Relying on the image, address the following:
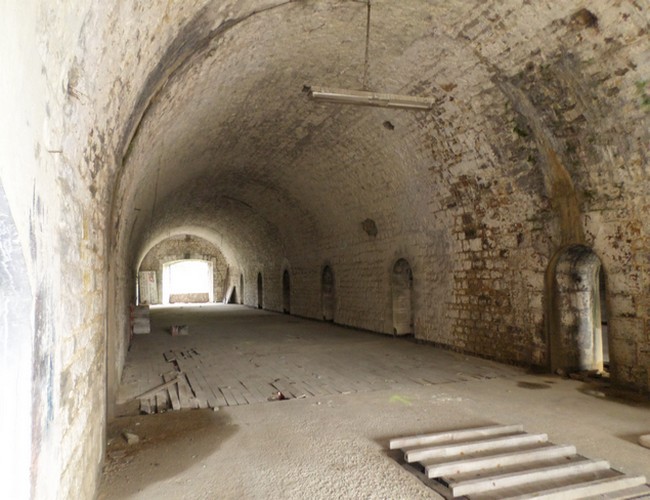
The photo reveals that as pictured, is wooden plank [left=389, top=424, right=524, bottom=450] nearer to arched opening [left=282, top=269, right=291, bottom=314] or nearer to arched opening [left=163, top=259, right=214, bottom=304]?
arched opening [left=282, top=269, right=291, bottom=314]

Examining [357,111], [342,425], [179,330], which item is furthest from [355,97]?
[179,330]

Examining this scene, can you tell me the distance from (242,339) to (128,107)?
26.0 ft

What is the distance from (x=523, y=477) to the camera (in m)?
3.28

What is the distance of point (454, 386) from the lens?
595 centimetres

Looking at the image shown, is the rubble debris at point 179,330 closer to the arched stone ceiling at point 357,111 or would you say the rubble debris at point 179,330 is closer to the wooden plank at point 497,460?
the arched stone ceiling at point 357,111

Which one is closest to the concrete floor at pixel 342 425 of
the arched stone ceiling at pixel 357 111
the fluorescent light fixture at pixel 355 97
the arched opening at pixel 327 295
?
the arched stone ceiling at pixel 357 111

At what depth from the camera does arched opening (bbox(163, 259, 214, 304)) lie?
29.3 m

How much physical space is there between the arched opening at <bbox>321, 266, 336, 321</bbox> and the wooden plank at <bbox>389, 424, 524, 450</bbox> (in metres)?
9.96

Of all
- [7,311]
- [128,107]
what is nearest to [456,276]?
[128,107]

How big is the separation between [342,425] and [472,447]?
1.25 metres

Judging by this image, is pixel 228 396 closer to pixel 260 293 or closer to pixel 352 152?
pixel 352 152

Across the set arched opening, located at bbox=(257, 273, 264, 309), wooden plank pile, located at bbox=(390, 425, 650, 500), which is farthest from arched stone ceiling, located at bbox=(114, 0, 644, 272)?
arched opening, located at bbox=(257, 273, 264, 309)

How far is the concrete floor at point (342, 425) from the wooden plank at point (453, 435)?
186 mm

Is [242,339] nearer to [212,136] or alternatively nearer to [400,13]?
[212,136]
